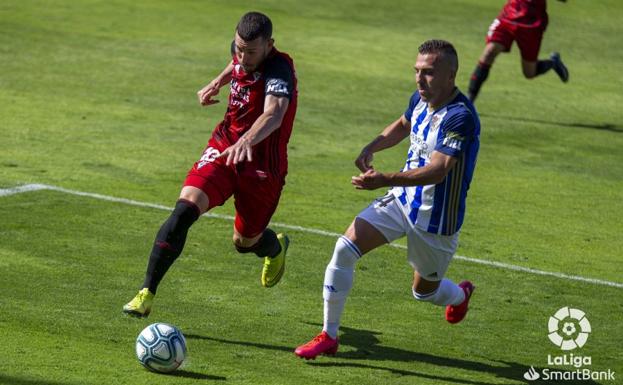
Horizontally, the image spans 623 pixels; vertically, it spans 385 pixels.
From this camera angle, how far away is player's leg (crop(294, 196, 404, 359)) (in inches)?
333

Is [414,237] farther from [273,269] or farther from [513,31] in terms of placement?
[513,31]

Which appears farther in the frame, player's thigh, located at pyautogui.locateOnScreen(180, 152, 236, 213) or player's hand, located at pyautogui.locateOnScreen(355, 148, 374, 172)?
player's thigh, located at pyautogui.locateOnScreen(180, 152, 236, 213)

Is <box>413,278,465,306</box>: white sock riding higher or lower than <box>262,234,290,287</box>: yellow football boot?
higher

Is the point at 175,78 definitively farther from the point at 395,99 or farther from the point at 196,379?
the point at 196,379

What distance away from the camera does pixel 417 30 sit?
2562 centimetres

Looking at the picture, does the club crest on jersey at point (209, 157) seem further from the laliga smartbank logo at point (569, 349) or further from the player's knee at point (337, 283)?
the laliga smartbank logo at point (569, 349)

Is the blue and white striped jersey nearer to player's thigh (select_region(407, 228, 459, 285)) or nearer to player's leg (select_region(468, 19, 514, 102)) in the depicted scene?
player's thigh (select_region(407, 228, 459, 285))

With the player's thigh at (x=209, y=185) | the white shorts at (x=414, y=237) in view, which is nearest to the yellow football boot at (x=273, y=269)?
the player's thigh at (x=209, y=185)

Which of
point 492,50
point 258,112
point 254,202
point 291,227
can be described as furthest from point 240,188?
point 492,50

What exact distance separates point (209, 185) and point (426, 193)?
1.64 m

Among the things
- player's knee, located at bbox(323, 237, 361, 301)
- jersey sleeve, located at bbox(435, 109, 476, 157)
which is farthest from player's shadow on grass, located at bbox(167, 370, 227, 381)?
jersey sleeve, located at bbox(435, 109, 476, 157)

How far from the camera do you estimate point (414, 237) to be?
8.66m

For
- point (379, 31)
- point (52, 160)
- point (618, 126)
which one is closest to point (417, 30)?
point (379, 31)

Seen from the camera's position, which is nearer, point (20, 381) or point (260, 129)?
point (20, 381)
